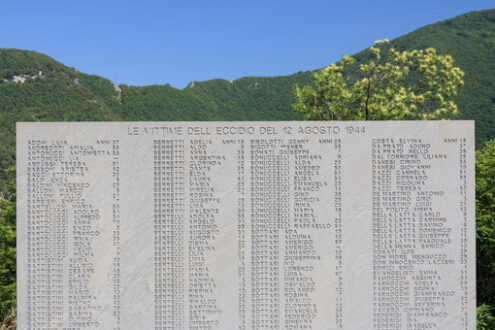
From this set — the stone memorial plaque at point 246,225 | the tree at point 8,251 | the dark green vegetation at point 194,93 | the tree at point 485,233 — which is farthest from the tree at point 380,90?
the dark green vegetation at point 194,93

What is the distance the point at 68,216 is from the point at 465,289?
732 cm

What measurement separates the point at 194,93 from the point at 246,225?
172 ft

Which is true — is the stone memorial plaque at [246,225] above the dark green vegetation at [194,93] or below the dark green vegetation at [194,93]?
below

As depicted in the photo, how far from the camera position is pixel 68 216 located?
6824 mm

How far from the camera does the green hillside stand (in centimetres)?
4016

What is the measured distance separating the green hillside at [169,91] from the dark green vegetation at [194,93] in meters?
0.07

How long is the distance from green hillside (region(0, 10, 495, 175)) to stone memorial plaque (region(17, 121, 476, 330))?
31.5 m

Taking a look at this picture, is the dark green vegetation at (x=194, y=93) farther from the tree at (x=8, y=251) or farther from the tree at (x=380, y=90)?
the tree at (x=8, y=251)

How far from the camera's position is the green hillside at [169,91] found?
4016 cm

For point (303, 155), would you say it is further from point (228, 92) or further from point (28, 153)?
point (228, 92)

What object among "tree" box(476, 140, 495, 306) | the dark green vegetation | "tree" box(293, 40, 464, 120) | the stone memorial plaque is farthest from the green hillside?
the stone memorial plaque

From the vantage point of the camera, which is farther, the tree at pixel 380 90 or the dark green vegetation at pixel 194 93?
the dark green vegetation at pixel 194 93

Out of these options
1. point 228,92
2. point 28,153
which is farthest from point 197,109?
point 28,153

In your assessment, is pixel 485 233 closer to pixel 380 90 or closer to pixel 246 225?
pixel 246 225
